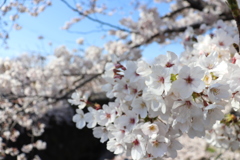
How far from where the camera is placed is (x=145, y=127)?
0.95 m

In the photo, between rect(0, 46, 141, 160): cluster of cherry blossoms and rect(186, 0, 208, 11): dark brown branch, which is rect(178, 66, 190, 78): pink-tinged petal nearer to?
rect(186, 0, 208, 11): dark brown branch

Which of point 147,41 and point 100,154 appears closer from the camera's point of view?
Result: point 147,41

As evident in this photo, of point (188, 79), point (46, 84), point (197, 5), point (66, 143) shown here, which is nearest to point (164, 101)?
point (188, 79)

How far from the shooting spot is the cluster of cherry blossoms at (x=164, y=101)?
2.69 feet

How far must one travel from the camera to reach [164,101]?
86cm

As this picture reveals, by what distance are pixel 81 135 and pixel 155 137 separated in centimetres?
509

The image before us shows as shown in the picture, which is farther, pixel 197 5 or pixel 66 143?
pixel 66 143

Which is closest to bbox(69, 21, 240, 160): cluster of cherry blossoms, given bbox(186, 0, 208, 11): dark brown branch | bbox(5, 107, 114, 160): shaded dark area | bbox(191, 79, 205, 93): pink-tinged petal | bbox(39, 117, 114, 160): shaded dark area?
bbox(191, 79, 205, 93): pink-tinged petal

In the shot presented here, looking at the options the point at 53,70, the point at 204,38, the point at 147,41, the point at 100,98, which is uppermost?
the point at 204,38

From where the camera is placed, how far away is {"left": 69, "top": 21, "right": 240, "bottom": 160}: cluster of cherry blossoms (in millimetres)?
820

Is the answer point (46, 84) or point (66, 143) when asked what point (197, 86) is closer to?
point (46, 84)

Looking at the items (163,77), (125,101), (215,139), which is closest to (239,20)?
(163,77)

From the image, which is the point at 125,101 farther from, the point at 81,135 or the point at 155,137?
the point at 81,135

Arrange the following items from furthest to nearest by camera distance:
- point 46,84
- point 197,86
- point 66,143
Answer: point 66,143 < point 46,84 < point 197,86
